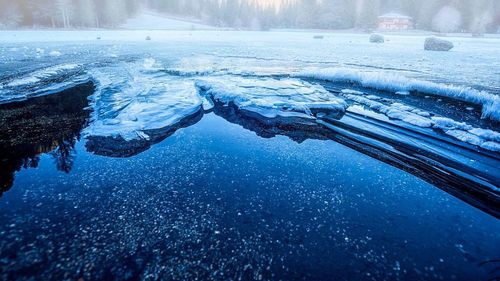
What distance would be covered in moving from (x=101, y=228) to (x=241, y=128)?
3105mm

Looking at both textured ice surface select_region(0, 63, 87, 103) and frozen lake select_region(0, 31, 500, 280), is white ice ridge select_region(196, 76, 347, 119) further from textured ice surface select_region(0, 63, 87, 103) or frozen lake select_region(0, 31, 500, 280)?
textured ice surface select_region(0, 63, 87, 103)

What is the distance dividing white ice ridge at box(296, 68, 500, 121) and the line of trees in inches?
1708

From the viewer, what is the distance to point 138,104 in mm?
5727

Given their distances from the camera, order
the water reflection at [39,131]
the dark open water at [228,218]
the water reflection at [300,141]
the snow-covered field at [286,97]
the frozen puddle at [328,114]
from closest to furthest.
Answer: the dark open water at [228,218] < the water reflection at [300,141] < the water reflection at [39,131] < the frozen puddle at [328,114] < the snow-covered field at [286,97]

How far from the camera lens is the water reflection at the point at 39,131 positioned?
11.5 ft

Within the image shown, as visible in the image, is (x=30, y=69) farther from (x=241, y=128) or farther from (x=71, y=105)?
(x=241, y=128)

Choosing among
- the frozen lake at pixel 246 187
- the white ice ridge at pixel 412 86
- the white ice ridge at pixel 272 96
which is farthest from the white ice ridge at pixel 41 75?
the white ice ridge at pixel 412 86

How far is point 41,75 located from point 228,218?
931cm

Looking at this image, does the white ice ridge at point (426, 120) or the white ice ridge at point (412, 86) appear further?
the white ice ridge at point (412, 86)

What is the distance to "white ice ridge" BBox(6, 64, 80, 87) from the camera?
7.47 meters

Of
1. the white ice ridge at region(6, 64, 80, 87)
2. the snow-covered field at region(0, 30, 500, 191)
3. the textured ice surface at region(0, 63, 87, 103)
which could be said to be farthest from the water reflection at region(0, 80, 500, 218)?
the white ice ridge at region(6, 64, 80, 87)

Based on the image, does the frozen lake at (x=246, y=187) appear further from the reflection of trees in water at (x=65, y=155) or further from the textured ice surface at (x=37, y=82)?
the textured ice surface at (x=37, y=82)

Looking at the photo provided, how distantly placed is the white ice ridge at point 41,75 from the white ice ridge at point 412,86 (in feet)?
27.7

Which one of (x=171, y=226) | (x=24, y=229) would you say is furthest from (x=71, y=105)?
(x=171, y=226)
